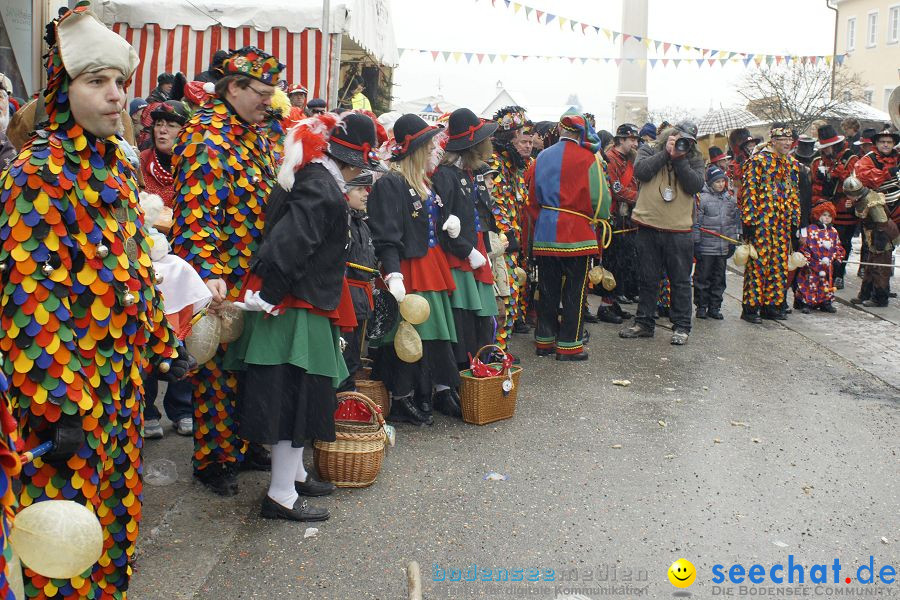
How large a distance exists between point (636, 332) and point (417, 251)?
162 inches

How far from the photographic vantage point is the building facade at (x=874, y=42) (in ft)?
135

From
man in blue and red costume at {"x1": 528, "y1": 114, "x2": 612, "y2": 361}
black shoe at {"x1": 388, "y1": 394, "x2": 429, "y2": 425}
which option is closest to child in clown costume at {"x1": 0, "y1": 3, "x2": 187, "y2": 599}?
black shoe at {"x1": 388, "y1": 394, "x2": 429, "y2": 425}

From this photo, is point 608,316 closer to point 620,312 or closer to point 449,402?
point 620,312

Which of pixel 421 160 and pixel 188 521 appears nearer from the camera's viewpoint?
pixel 188 521

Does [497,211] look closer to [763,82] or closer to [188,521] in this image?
[188,521]

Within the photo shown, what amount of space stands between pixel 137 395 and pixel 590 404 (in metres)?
4.28

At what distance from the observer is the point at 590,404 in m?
6.73

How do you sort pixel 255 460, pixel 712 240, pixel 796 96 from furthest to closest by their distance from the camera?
pixel 796 96 < pixel 712 240 < pixel 255 460

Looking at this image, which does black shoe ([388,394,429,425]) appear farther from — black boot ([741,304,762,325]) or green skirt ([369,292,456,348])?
black boot ([741,304,762,325])

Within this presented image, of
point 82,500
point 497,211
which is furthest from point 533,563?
point 497,211

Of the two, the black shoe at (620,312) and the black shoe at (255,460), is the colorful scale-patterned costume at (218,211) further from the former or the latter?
the black shoe at (620,312)

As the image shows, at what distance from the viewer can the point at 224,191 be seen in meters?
4.29

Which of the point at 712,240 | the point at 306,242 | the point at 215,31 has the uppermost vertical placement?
the point at 215,31

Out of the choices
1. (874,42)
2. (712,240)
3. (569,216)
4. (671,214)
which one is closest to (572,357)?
(569,216)
